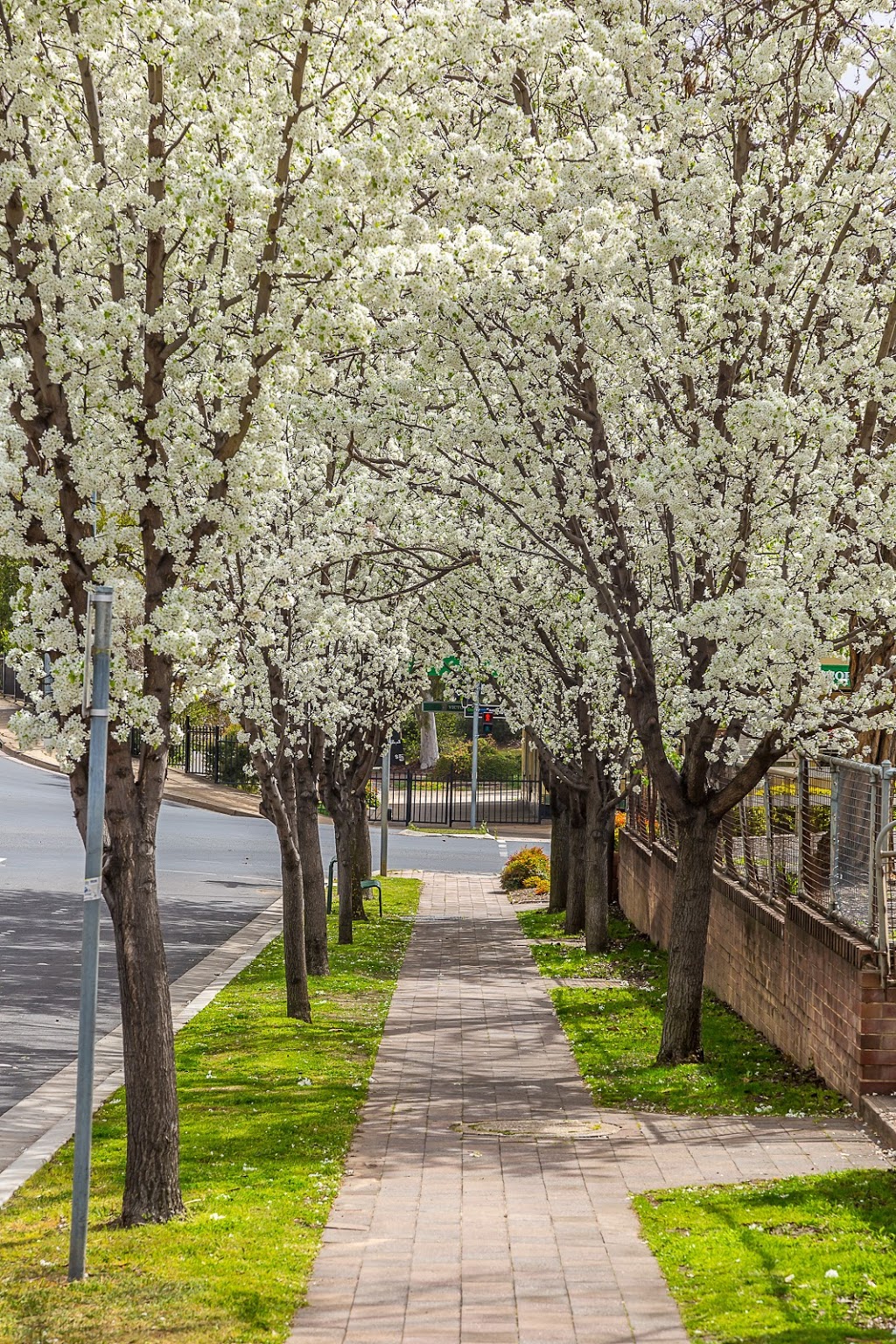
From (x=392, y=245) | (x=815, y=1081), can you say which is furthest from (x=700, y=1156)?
(x=392, y=245)

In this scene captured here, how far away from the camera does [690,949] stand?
12.0 metres

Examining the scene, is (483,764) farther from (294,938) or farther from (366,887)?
(294,938)

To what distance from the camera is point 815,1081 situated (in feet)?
35.2

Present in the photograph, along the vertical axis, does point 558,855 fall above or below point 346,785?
below

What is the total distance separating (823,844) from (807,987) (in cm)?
113

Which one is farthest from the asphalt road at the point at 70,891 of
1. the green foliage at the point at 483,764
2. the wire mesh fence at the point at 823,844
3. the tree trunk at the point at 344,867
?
the green foliage at the point at 483,764

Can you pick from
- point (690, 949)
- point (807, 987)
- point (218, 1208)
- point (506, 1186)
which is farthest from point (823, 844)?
point (218, 1208)

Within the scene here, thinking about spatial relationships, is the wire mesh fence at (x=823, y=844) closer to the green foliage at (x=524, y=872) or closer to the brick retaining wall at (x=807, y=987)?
the brick retaining wall at (x=807, y=987)

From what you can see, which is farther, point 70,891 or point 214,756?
point 214,756

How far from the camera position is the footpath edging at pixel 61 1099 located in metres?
9.17

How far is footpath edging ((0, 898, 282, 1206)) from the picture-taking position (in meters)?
9.17

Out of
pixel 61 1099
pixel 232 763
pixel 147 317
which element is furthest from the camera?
pixel 232 763

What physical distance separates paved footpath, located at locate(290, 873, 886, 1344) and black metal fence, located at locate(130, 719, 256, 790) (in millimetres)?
35615

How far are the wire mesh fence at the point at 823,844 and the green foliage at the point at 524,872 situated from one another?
14430 mm
